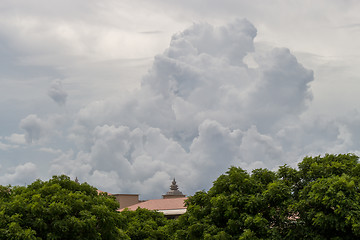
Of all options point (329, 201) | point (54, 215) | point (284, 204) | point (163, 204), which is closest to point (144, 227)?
point (54, 215)

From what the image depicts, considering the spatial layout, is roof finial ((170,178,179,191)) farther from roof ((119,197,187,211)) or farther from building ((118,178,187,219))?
roof ((119,197,187,211))

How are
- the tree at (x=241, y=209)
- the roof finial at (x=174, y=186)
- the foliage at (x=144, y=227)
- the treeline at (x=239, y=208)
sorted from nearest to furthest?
the treeline at (x=239, y=208) < the tree at (x=241, y=209) < the foliage at (x=144, y=227) < the roof finial at (x=174, y=186)

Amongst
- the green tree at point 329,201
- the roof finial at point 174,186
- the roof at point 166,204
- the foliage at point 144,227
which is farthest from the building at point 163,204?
the green tree at point 329,201

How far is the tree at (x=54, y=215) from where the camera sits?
26.8 m

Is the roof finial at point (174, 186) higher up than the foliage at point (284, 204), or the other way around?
the roof finial at point (174, 186)

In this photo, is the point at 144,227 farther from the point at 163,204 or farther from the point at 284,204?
the point at 163,204

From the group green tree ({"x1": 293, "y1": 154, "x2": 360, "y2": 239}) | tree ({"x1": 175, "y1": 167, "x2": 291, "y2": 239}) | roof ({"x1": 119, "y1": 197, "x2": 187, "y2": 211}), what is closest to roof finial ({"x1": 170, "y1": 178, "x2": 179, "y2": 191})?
roof ({"x1": 119, "y1": 197, "x2": 187, "y2": 211})

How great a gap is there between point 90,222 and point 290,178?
41.8ft

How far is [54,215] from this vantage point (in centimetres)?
2767

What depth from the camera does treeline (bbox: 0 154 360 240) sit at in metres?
25.4

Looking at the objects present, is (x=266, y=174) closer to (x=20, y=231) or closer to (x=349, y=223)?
(x=349, y=223)

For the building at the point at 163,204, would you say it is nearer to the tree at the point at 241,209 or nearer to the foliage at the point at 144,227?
the foliage at the point at 144,227

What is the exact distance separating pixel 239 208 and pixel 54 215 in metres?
11.2

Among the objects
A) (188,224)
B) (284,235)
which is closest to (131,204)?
(188,224)
